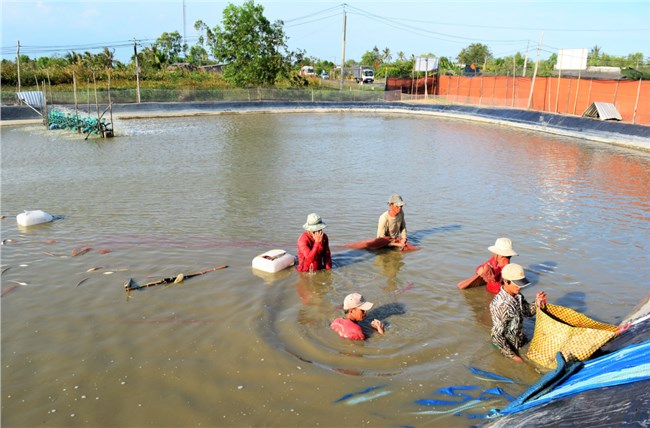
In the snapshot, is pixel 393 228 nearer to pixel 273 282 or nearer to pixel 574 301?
pixel 273 282

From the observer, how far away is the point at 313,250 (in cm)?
905

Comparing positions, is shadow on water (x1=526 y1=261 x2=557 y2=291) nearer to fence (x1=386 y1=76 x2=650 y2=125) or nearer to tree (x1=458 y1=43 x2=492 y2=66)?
fence (x1=386 y1=76 x2=650 y2=125)

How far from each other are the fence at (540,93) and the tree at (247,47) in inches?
534

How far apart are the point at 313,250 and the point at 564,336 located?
441 cm

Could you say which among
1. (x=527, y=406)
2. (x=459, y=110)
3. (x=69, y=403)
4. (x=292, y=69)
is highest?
(x=292, y=69)

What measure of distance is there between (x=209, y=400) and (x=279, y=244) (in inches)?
217

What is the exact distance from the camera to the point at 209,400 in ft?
18.7

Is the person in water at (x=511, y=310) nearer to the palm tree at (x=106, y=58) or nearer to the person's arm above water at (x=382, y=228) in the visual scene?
the person's arm above water at (x=382, y=228)

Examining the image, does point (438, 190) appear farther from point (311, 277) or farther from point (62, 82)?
point (62, 82)

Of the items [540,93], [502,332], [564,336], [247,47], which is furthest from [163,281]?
[247,47]

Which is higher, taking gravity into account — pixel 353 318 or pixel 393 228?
pixel 393 228

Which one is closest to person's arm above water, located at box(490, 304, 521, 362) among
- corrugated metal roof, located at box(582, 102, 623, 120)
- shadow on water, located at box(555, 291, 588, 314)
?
shadow on water, located at box(555, 291, 588, 314)

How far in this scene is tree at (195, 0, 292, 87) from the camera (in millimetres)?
53906

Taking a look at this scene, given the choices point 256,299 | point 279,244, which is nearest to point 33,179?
point 279,244
